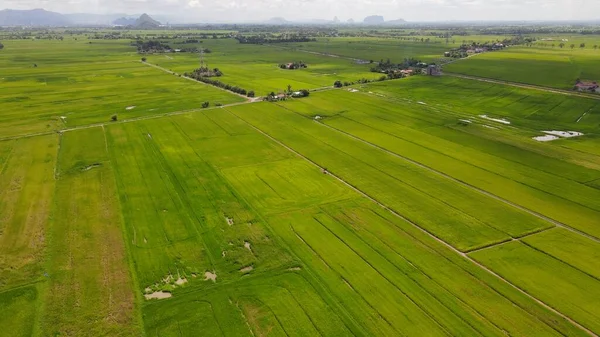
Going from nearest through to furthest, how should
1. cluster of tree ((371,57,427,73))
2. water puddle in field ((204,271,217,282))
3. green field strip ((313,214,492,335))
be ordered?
green field strip ((313,214,492,335)), water puddle in field ((204,271,217,282)), cluster of tree ((371,57,427,73))

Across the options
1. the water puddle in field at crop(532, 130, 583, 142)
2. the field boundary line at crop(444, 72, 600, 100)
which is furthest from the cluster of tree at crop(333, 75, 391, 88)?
the water puddle in field at crop(532, 130, 583, 142)

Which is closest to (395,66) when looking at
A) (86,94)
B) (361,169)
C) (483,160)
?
(483,160)

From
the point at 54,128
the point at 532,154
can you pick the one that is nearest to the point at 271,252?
the point at 532,154

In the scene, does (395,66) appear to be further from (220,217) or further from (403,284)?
(403,284)

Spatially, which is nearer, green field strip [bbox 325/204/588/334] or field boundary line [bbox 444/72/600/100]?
green field strip [bbox 325/204/588/334]

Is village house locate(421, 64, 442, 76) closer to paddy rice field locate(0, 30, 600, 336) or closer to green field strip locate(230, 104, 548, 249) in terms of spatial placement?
paddy rice field locate(0, 30, 600, 336)

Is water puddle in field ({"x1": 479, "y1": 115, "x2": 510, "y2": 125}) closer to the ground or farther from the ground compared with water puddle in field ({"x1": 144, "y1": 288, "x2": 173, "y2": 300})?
farther from the ground
